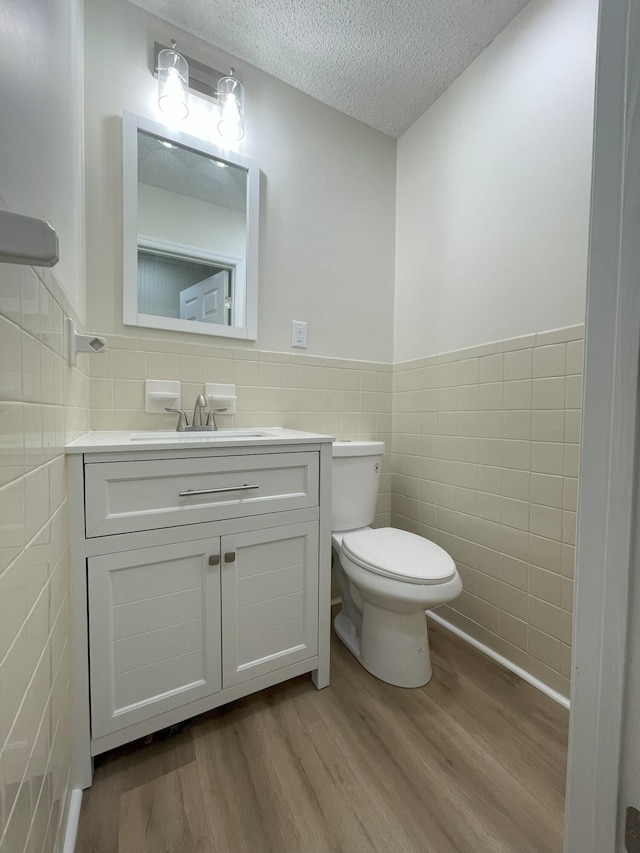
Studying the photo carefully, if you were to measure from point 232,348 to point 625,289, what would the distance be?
1330 millimetres

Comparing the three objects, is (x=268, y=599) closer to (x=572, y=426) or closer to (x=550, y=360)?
(x=572, y=426)

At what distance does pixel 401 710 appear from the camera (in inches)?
43.7

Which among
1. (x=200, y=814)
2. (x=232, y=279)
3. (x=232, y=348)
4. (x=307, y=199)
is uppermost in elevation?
(x=307, y=199)

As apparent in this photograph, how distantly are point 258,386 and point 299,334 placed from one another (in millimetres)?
323

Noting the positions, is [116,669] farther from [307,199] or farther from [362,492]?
[307,199]

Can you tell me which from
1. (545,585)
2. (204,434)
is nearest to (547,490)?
(545,585)

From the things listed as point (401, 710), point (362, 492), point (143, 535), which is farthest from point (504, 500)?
point (143, 535)

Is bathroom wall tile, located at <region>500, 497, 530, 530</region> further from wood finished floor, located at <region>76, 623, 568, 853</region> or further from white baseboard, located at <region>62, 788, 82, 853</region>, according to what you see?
white baseboard, located at <region>62, 788, 82, 853</region>

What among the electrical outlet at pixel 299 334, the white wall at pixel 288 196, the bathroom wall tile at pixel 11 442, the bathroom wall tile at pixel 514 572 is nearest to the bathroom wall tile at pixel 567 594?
the bathroom wall tile at pixel 514 572

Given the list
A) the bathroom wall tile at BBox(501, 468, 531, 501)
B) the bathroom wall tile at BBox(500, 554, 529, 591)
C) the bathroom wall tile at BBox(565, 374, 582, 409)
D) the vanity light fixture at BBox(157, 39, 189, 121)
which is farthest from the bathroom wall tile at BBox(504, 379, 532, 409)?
the vanity light fixture at BBox(157, 39, 189, 121)

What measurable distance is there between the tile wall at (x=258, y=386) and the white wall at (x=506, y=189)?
1.12ft

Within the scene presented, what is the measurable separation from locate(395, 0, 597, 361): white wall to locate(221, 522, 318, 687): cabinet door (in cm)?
109

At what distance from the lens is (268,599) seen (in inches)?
42.4

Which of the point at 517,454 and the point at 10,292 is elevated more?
the point at 10,292
